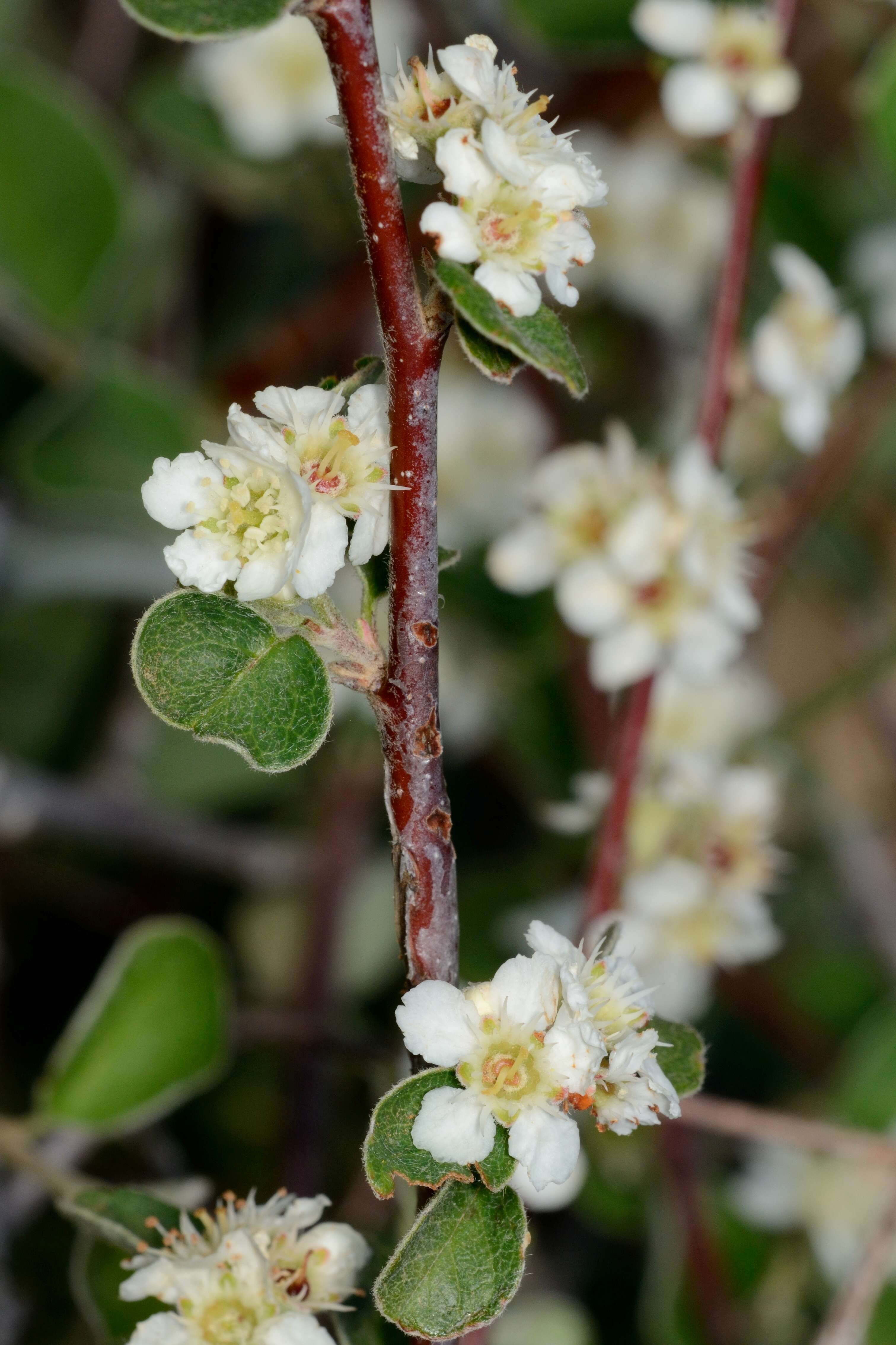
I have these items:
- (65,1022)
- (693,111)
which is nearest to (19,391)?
(65,1022)

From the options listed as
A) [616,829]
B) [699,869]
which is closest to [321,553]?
[616,829]

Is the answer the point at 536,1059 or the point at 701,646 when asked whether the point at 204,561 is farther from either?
the point at 701,646

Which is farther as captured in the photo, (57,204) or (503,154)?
(57,204)

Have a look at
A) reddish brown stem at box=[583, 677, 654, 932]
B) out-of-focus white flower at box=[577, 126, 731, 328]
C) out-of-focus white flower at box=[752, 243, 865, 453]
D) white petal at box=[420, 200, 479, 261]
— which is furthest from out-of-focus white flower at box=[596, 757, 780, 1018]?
out-of-focus white flower at box=[577, 126, 731, 328]

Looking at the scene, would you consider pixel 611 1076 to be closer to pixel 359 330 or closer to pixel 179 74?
pixel 359 330

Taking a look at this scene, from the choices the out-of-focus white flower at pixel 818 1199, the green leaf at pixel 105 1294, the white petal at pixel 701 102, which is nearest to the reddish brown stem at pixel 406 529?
the green leaf at pixel 105 1294

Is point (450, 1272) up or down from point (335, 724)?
up

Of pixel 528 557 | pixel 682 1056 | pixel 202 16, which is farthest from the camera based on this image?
pixel 528 557

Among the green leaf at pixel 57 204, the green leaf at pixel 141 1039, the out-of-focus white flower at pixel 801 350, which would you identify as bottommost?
the green leaf at pixel 141 1039

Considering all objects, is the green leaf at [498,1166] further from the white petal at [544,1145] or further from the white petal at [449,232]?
the white petal at [449,232]
